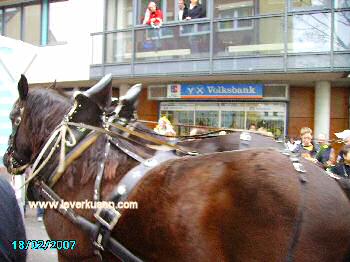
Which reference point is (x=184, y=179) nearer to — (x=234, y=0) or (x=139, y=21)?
(x=234, y=0)

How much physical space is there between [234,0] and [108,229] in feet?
37.4

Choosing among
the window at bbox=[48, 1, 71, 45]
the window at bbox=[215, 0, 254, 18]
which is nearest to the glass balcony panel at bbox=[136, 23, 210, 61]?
the window at bbox=[215, 0, 254, 18]

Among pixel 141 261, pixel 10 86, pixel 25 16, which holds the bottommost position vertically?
pixel 141 261

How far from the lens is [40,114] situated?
286 centimetres

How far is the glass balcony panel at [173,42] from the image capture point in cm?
1199

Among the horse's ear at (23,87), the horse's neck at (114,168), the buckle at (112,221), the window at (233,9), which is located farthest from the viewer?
the window at (233,9)

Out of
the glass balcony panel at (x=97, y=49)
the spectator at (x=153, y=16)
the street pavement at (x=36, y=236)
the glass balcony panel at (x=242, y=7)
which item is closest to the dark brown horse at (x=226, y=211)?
the street pavement at (x=36, y=236)

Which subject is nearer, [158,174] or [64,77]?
[158,174]

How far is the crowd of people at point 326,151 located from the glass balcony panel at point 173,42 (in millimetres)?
6814

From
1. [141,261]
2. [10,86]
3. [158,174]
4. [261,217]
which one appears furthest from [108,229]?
[10,86]

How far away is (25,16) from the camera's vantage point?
17.3m

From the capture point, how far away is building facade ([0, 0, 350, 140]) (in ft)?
35.0

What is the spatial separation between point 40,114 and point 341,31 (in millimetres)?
9683

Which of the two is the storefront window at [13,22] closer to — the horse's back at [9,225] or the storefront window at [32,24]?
the storefront window at [32,24]
